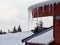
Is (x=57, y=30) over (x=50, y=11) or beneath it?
beneath

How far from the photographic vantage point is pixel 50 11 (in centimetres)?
294

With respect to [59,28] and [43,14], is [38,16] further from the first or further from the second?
[59,28]

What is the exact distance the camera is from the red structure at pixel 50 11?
2875mm

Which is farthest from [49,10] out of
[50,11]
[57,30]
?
[57,30]

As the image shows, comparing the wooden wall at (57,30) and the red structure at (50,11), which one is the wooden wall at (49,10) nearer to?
the red structure at (50,11)

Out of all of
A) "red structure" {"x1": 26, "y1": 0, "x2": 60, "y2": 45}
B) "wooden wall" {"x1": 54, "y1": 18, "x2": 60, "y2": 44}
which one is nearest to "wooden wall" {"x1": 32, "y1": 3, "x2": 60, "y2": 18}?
"red structure" {"x1": 26, "y1": 0, "x2": 60, "y2": 45}

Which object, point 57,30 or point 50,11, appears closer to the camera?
point 50,11

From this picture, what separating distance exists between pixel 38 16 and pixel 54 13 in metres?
0.30

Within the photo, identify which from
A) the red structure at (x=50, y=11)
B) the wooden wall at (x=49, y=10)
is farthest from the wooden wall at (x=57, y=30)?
the wooden wall at (x=49, y=10)

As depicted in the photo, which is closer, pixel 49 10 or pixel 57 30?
pixel 49 10

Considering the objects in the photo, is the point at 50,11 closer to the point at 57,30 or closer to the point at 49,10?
the point at 49,10

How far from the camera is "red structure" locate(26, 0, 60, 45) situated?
2875mm

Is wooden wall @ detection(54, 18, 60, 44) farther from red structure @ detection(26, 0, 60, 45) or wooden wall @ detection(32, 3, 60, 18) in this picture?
wooden wall @ detection(32, 3, 60, 18)

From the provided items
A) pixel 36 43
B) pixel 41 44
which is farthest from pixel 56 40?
pixel 36 43
